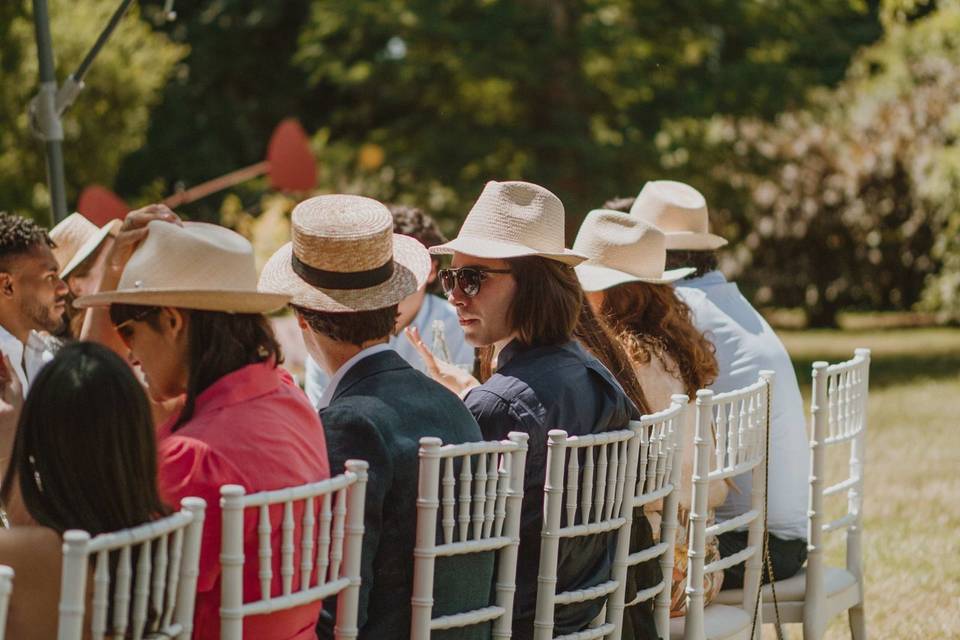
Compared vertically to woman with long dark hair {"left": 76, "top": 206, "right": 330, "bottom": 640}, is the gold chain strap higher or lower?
lower

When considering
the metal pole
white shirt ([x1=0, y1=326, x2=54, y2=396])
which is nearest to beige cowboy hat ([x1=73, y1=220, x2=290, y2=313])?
white shirt ([x1=0, y1=326, x2=54, y2=396])

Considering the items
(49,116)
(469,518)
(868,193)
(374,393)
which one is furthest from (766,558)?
(868,193)

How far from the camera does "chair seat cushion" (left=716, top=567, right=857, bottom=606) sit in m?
4.24

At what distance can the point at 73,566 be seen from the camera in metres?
1.94

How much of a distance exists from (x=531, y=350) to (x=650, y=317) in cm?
93

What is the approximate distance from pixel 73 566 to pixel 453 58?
48.7ft

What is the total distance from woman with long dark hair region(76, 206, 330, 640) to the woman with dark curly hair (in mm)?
1594

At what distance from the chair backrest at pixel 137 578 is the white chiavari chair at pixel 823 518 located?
7.74ft

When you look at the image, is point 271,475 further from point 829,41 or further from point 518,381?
point 829,41

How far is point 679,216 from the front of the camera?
5.36 metres

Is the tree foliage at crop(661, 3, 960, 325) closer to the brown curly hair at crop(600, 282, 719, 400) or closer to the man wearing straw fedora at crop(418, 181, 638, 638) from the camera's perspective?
the brown curly hair at crop(600, 282, 719, 400)

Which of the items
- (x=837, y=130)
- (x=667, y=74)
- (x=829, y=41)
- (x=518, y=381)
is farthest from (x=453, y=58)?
(x=518, y=381)

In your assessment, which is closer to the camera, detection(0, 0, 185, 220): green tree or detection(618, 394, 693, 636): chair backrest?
detection(618, 394, 693, 636): chair backrest

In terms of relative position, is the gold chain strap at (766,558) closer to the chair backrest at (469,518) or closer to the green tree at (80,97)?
the chair backrest at (469,518)
